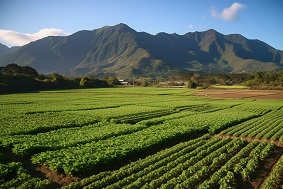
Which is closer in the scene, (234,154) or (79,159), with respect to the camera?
(79,159)

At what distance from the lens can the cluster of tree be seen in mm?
119506

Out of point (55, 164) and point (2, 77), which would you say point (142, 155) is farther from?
point (2, 77)

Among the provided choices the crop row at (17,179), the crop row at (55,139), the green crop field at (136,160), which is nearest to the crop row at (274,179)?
the green crop field at (136,160)

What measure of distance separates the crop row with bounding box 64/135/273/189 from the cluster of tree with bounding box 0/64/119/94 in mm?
108271

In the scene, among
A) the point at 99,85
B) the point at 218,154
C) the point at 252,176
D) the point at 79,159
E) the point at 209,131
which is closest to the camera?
the point at 252,176

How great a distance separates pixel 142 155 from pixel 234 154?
24.8 ft

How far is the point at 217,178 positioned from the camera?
663 inches

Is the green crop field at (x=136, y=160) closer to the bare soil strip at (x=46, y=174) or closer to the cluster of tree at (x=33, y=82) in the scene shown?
the bare soil strip at (x=46, y=174)

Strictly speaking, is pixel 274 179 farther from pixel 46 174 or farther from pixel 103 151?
pixel 46 174

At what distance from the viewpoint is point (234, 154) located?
75.5 ft

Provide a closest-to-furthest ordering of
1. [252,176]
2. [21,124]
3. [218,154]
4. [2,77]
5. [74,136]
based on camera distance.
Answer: [252,176]
[218,154]
[74,136]
[21,124]
[2,77]

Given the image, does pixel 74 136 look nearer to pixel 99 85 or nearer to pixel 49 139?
pixel 49 139

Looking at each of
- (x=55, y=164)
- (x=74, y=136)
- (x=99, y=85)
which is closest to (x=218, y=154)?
(x=55, y=164)

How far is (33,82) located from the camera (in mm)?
133500
